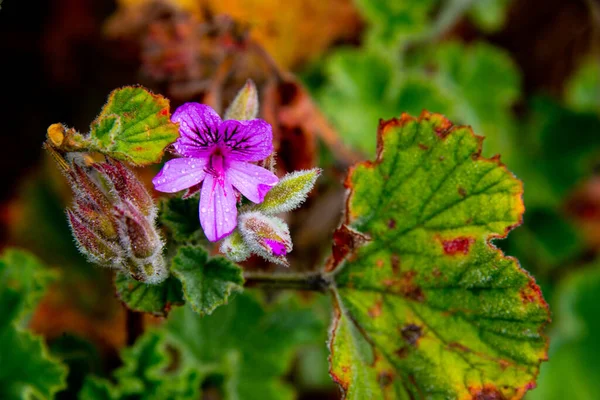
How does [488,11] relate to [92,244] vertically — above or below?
above

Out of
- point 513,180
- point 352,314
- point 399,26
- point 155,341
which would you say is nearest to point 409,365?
point 352,314

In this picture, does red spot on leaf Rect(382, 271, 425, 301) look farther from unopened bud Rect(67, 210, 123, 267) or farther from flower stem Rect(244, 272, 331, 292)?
unopened bud Rect(67, 210, 123, 267)

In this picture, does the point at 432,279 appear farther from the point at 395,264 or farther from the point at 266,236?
the point at 266,236

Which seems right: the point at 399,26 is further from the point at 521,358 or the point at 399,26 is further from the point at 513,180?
the point at 521,358

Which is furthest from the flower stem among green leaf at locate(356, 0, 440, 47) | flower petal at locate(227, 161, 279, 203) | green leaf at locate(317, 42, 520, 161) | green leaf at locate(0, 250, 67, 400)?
green leaf at locate(356, 0, 440, 47)

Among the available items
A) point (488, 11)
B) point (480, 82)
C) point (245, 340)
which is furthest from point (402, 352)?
point (488, 11)
